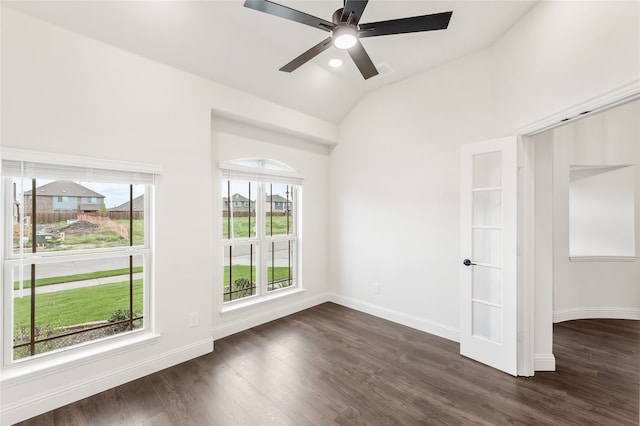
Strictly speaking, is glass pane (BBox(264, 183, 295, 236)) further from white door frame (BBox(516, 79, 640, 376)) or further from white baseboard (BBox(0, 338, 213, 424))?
white door frame (BBox(516, 79, 640, 376))

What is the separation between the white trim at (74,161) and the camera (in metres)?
1.96

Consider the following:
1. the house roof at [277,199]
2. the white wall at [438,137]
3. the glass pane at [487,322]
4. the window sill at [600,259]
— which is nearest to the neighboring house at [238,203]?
the house roof at [277,199]

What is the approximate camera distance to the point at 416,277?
11.8 feet

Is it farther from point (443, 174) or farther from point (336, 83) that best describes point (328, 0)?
point (443, 174)

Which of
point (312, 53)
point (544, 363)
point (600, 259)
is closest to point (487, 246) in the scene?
point (544, 363)

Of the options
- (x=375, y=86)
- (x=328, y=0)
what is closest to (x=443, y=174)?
(x=375, y=86)

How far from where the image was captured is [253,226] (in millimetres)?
3838

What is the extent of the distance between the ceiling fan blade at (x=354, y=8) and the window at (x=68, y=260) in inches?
85.2

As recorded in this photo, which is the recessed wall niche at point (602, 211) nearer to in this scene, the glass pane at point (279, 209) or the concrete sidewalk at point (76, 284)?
the glass pane at point (279, 209)

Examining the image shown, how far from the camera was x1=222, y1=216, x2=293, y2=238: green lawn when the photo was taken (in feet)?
11.7

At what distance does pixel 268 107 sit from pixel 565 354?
4467 mm

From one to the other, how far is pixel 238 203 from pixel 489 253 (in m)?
3.05

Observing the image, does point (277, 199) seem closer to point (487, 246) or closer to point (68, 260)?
point (68, 260)

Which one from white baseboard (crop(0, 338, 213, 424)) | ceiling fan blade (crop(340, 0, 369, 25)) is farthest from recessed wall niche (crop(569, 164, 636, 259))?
white baseboard (crop(0, 338, 213, 424))
